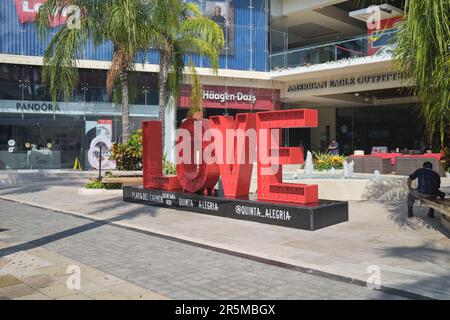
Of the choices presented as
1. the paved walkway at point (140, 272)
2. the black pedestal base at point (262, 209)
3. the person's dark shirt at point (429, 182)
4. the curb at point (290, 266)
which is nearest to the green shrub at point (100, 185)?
the black pedestal base at point (262, 209)

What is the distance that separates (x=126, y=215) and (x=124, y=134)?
640 centimetres

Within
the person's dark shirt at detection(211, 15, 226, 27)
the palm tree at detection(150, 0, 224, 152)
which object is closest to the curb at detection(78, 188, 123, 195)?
the palm tree at detection(150, 0, 224, 152)

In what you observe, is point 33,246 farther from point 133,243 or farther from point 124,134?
point 124,134

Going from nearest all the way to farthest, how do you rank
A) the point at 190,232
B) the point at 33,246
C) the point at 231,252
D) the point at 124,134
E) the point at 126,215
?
the point at 231,252 → the point at 33,246 → the point at 190,232 → the point at 126,215 → the point at 124,134

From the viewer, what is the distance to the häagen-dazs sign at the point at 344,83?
24578 millimetres

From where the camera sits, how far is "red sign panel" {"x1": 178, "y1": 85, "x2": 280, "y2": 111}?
1085 inches

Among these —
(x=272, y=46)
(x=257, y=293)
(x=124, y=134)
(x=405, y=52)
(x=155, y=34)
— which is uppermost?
(x=272, y=46)

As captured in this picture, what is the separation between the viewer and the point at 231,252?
7.42 meters

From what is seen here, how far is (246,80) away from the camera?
2841cm

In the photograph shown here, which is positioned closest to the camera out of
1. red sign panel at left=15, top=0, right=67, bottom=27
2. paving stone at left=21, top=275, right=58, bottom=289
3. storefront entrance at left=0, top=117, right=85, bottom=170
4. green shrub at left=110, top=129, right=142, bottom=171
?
paving stone at left=21, top=275, right=58, bottom=289

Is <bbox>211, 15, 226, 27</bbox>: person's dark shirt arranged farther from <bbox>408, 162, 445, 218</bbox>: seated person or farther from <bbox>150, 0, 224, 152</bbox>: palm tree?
<bbox>408, 162, 445, 218</bbox>: seated person

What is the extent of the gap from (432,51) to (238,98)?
829 inches

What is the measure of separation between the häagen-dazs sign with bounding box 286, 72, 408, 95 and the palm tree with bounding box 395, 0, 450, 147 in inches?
651

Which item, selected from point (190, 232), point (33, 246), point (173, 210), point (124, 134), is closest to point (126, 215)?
point (173, 210)
